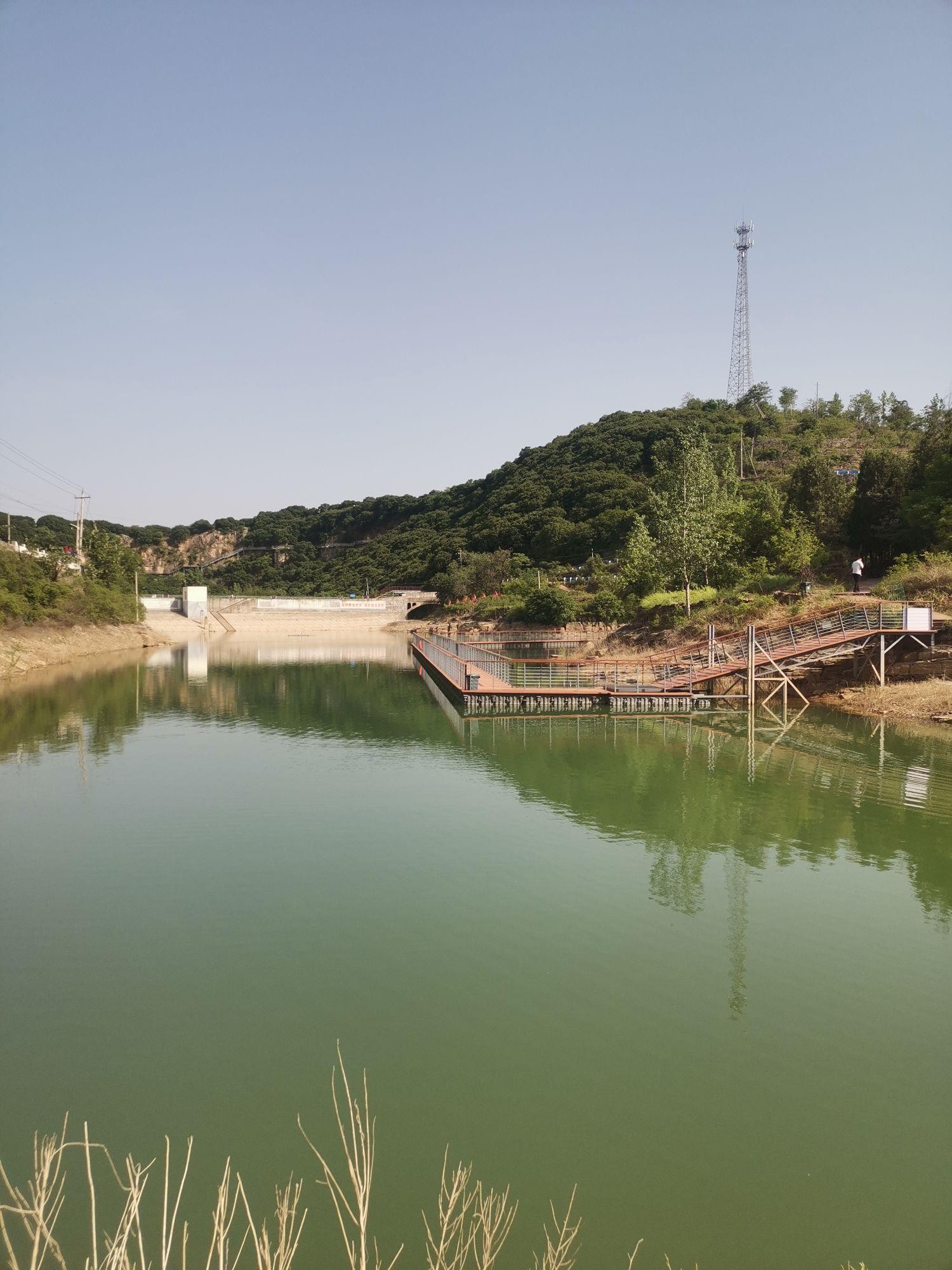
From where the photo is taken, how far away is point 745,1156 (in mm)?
6648

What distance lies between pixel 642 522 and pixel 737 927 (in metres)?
45.1

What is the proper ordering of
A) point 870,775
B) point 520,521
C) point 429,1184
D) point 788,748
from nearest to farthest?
point 429,1184
point 870,775
point 788,748
point 520,521

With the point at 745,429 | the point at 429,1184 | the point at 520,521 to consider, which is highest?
the point at 745,429

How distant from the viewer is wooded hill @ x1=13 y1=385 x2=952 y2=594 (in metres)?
43.4

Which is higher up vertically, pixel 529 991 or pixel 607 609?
pixel 607 609

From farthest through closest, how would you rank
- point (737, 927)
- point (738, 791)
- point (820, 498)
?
point (820, 498), point (738, 791), point (737, 927)

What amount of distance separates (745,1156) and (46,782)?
1759 centimetres

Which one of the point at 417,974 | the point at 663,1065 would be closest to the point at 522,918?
the point at 417,974

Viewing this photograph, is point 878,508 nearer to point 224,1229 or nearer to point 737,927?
point 737,927

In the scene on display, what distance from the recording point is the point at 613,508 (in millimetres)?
86688

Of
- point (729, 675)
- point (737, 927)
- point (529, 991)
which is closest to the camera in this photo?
point (529, 991)

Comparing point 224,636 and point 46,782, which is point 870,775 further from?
point 224,636

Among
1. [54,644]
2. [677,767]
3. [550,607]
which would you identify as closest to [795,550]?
[550,607]

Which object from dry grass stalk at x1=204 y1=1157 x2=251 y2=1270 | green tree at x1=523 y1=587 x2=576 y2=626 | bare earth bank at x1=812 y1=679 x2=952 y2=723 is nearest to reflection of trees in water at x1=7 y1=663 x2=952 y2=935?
bare earth bank at x1=812 y1=679 x2=952 y2=723
